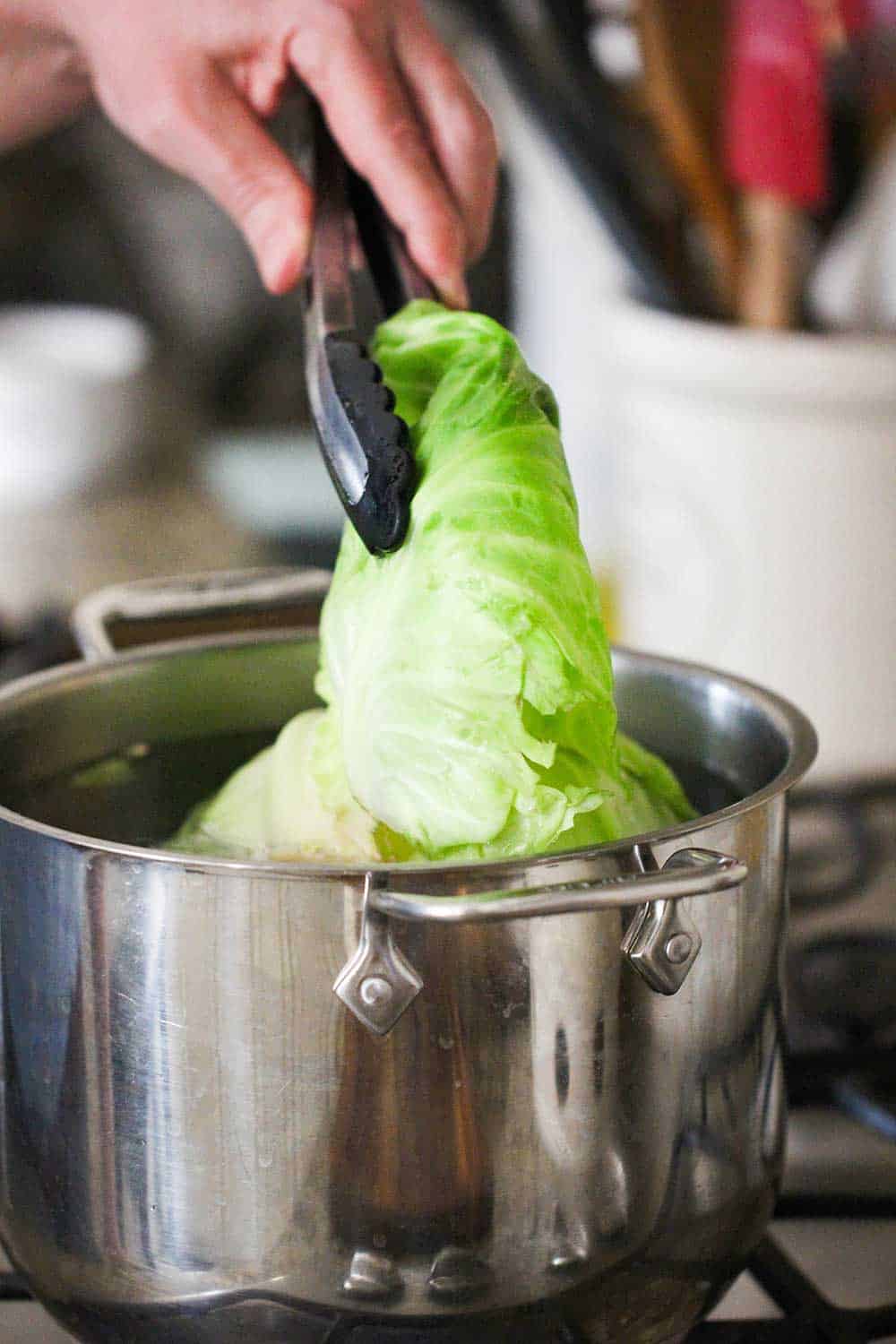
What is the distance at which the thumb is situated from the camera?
22.4 inches

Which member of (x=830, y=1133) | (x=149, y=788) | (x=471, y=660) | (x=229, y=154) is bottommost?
(x=830, y=1133)

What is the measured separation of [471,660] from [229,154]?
0.93ft

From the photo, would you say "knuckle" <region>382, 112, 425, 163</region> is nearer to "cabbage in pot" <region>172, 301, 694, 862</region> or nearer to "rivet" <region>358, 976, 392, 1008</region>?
"cabbage in pot" <region>172, 301, 694, 862</region>

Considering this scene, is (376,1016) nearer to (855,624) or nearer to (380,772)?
(380,772)

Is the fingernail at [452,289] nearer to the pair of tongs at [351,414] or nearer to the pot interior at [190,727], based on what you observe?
the pair of tongs at [351,414]

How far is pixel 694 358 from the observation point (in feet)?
3.17

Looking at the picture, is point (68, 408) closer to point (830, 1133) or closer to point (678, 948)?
point (830, 1133)

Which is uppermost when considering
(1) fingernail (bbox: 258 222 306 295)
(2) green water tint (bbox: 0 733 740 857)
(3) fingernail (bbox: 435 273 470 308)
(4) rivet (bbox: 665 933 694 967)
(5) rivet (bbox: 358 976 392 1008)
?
(1) fingernail (bbox: 258 222 306 295)

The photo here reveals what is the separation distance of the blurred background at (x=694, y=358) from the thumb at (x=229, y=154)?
1.35 ft

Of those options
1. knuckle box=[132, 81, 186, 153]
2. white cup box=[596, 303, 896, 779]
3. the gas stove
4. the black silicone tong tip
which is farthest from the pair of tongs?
white cup box=[596, 303, 896, 779]

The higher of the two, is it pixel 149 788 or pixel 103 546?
pixel 149 788

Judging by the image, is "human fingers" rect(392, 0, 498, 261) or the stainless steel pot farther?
"human fingers" rect(392, 0, 498, 261)

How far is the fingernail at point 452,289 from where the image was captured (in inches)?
22.2

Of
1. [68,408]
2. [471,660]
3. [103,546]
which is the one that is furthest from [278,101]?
[103,546]
